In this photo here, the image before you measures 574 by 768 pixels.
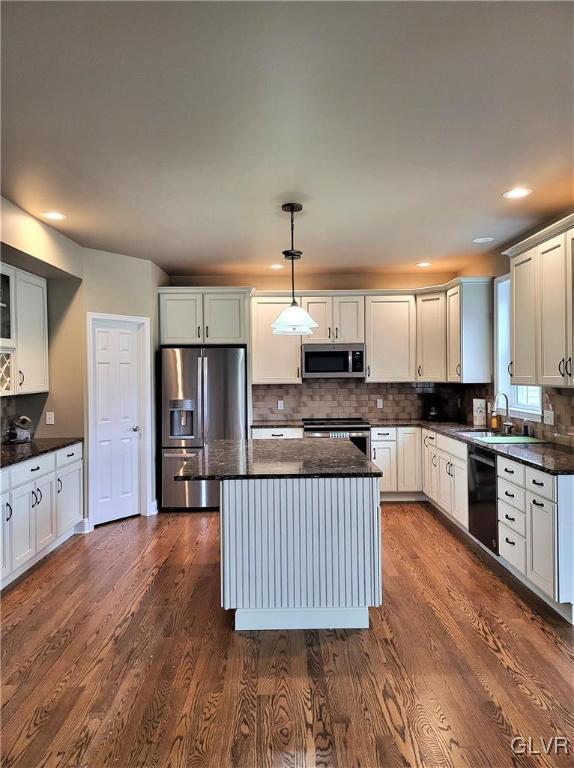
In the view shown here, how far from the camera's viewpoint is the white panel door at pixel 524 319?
339cm

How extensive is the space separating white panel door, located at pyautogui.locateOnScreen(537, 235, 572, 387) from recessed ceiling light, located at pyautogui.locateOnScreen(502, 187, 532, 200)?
1.17 ft

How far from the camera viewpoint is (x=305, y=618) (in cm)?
266

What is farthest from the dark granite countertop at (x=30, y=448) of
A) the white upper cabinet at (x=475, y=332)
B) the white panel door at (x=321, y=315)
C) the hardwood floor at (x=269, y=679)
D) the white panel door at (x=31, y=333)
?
the white upper cabinet at (x=475, y=332)

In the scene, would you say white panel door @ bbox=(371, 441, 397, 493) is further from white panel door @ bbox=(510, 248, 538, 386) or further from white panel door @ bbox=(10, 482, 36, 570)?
white panel door @ bbox=(10, 482, 36, 570)

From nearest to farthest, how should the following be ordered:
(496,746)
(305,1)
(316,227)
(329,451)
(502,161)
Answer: (305,1) < (496,746) < (502,161) < (329,451) < (316,227)

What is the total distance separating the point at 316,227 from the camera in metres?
3.87

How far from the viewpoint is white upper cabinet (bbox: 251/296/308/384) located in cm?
541

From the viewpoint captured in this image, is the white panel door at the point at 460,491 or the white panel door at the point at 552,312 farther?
the white panel door at the point at 460,491

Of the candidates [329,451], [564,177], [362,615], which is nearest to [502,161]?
[564,177]

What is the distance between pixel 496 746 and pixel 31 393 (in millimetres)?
4047

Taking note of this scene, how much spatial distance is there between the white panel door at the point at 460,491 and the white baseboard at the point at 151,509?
2987 mm

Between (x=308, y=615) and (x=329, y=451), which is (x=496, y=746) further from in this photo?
(x=329, y=451)

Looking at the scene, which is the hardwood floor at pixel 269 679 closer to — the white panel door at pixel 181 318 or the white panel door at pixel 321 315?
the white panel door at pixel 181 318

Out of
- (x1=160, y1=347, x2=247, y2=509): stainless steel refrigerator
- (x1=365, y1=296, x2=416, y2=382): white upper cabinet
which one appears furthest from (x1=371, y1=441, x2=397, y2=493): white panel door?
(x1=160, y1=347, x2=247, y2=509): stainless steel refrigerator
